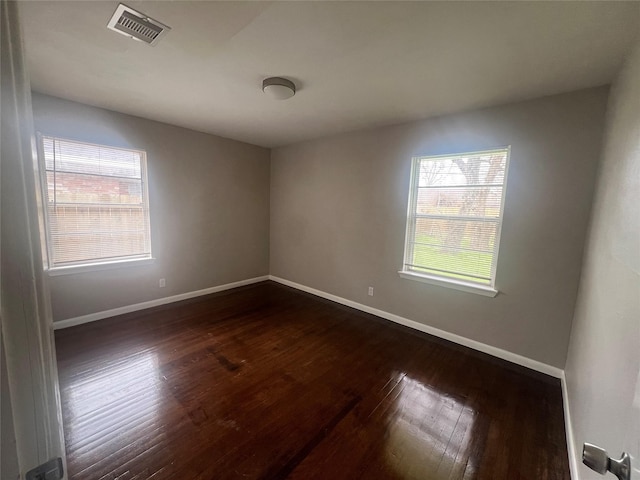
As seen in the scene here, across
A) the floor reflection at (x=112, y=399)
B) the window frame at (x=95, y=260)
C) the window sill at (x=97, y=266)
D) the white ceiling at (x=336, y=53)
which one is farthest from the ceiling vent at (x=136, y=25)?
the floor reflection at (x=112, y=399)

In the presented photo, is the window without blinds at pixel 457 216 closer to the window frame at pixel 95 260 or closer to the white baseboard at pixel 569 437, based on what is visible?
the white baseboard at pixel 569 437

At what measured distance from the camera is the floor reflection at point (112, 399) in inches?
65.8

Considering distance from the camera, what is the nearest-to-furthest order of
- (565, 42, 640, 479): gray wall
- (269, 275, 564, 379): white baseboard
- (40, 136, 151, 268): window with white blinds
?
(565, 42, 640, 479): gray wall → (269, 275, 564, 379): white baseboard → (40, 136, 151, 268): window with white blinds

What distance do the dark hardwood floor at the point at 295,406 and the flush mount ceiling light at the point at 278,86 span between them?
2.41 meters

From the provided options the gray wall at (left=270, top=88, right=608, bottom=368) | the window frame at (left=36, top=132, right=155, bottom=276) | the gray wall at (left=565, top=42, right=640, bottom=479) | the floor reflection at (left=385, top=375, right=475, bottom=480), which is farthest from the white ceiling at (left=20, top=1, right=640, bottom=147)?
the floor reflection at (left=385, top=375, right=475, bottom=480)

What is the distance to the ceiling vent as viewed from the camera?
149 cm

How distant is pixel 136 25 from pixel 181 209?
2.52 m

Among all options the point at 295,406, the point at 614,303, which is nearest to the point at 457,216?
the point at 614,303

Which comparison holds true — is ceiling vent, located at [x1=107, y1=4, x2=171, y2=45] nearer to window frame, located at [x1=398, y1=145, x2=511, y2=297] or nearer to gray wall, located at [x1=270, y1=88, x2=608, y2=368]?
gray wall, located at [x1=270, y1=88, x2=608, y2=368]

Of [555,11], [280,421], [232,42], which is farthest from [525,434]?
[232,42]

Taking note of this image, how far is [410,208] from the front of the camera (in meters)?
3.19

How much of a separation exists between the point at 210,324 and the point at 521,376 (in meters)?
3.23

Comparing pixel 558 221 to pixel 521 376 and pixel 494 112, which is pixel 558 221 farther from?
pixel 521 376

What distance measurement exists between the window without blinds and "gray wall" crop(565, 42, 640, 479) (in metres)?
0.73
